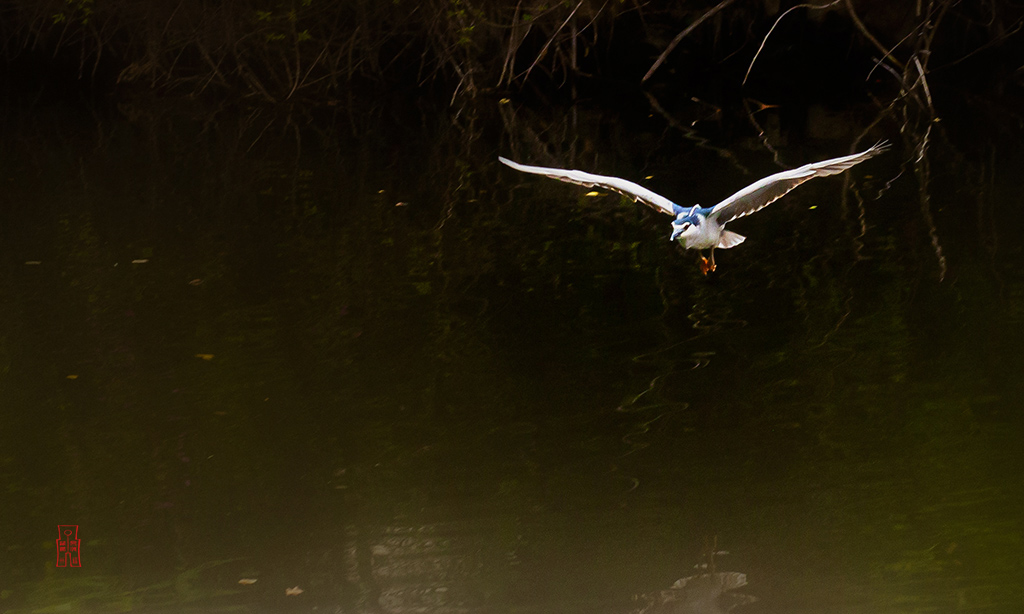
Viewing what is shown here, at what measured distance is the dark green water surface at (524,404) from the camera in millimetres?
3152

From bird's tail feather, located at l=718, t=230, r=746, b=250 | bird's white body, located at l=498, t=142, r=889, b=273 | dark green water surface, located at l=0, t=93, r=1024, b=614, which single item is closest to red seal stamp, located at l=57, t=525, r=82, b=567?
dark green water surface, located at l=0, t=93, r=1024, b=614

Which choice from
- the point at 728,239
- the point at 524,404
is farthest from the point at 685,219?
the point at 524,404

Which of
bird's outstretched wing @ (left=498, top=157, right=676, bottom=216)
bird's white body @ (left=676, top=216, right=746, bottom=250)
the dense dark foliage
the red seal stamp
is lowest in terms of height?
the red seal stamp

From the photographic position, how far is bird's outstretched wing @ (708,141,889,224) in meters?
3.80

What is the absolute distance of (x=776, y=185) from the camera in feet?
13.4

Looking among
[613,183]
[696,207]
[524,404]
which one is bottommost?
[524,404]

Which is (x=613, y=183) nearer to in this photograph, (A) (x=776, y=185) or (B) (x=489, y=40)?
(A) (x=776, y=185)

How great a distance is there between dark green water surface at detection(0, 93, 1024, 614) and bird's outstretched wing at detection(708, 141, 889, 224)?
1.93ft

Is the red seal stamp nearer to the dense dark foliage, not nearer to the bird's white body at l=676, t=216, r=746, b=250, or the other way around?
the bird's white body at l=676, t=216, r=746, b=250

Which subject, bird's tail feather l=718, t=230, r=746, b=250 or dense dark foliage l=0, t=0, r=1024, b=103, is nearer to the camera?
bird's tail feather l=718, t=230, r=746, b=250

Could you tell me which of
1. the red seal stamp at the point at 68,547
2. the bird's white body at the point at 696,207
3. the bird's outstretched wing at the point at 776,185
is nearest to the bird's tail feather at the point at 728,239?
the bird's white body at the point at 696,207

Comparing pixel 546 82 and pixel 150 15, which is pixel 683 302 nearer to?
pixel 546 82

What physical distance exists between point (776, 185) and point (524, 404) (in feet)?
4.09

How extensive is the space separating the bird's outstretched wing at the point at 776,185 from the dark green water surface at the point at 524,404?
1.93 ft
